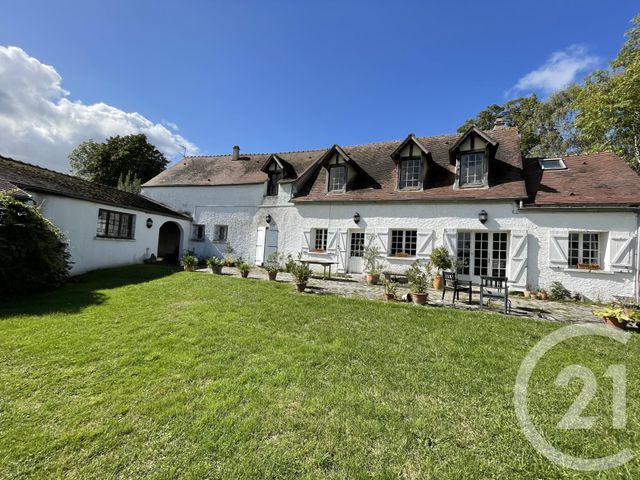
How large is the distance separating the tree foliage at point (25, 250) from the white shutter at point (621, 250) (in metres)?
16.9

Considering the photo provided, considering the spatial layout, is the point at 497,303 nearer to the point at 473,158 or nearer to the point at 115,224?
the point at 473,158

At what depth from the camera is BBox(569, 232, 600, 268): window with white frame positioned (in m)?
9.38

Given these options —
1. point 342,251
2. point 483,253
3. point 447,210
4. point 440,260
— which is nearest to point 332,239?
point 342,251

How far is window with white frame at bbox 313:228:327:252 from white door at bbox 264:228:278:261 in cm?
224

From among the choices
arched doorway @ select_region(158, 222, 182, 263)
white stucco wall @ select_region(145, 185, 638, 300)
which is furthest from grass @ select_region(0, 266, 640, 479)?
arched doorway @ select_region(158, 222, 182, 263)

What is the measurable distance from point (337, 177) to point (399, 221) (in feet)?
12.8

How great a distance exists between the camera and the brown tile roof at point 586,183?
9.25m

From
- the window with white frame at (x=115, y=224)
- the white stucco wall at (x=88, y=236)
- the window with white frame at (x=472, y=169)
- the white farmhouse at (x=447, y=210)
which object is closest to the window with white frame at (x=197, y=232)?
the white farmhouse at (x=447, y=210)

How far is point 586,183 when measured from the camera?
33.6ft

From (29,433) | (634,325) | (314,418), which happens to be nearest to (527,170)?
(634,325)

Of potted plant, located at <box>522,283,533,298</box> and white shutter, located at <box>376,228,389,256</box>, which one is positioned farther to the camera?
white shutter, located at <box>376,228,389,256</box>

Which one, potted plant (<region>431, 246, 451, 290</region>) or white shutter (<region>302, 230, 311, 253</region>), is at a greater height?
white shutter (<region>302, 230, 311, 253</region>)

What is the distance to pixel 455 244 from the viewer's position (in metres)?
10.8

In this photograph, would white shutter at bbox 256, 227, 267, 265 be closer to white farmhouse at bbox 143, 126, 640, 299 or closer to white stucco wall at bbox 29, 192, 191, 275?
white farmhouse at bbox 143, 126, 640, 299
